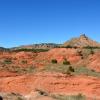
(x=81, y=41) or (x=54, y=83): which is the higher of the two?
(x=81, y=41)

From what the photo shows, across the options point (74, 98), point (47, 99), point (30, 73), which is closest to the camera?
point (47, 99)

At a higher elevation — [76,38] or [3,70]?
[76,38]

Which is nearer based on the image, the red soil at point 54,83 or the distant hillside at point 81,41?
the red soil at point 54,83

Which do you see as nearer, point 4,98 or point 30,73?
point 4,98

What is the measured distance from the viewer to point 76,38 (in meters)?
128

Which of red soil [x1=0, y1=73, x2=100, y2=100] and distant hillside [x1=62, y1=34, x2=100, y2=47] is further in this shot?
distant hillside [x1=62, y1=34, x2=100, y2=47]

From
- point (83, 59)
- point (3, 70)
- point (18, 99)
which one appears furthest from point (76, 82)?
point (83, 59)

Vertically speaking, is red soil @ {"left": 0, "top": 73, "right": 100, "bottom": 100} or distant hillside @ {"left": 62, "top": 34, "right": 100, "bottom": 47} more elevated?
distant hillside @ {"left": 62, "top": 34, "right": 100, "bottom": 47}

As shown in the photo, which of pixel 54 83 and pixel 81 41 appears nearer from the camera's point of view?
pixel 54 83

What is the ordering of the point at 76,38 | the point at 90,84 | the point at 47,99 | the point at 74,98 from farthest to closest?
the point at 76,38 → the point at 90,84 → the point at 74,98 → the point at 47,99

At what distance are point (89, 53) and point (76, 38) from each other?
66.7 metres

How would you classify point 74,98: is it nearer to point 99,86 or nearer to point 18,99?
point 18,99

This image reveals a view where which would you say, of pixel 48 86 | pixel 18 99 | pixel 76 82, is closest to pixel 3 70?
pixel 48 86

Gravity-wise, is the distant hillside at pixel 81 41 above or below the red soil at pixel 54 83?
above
